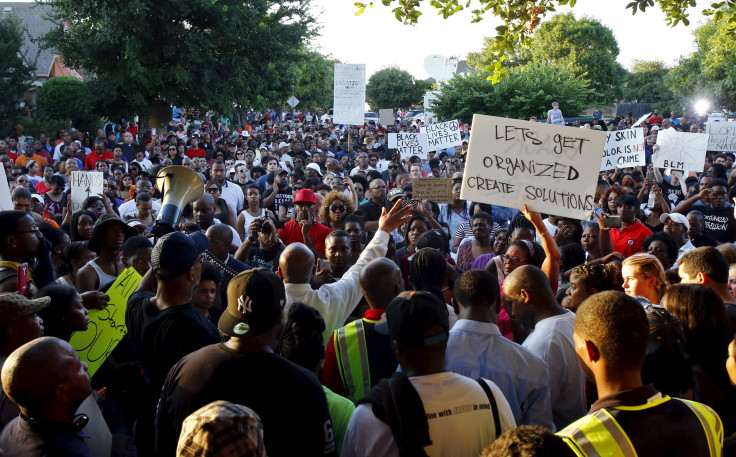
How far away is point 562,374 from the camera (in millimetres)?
3656

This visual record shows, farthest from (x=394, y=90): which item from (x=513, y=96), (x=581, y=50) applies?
(x=513, y=96)

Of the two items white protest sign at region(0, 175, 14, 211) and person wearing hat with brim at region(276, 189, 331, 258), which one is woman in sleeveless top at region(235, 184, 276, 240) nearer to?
person wearing hat with brim at region(276, 189, 331, 258)

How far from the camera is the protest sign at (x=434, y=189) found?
9.16m

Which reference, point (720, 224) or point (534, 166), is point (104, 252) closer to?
point (534, 166)

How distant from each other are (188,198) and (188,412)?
10.1ft

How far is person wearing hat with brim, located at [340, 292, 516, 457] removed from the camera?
8.62ft

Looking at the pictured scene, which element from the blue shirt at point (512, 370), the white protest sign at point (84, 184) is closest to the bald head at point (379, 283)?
the blue shirt at point (512, 370)

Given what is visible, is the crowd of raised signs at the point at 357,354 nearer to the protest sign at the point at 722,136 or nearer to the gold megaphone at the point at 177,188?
the gold megaphone at the point at 177,188

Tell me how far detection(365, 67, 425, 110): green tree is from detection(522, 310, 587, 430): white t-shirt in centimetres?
6164

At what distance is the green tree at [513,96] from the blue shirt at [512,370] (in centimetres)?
2365

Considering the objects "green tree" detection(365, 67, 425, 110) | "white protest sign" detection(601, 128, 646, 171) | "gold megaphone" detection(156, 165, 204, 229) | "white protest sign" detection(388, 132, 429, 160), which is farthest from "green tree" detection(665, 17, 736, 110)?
"gold megaphone" detection(156, 165, 204, 229)

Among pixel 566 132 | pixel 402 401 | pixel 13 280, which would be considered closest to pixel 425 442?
pixel 402 401

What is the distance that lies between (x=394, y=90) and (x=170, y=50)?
142 ft

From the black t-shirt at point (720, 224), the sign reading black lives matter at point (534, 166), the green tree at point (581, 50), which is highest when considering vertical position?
the green tree at point (581, 50)
